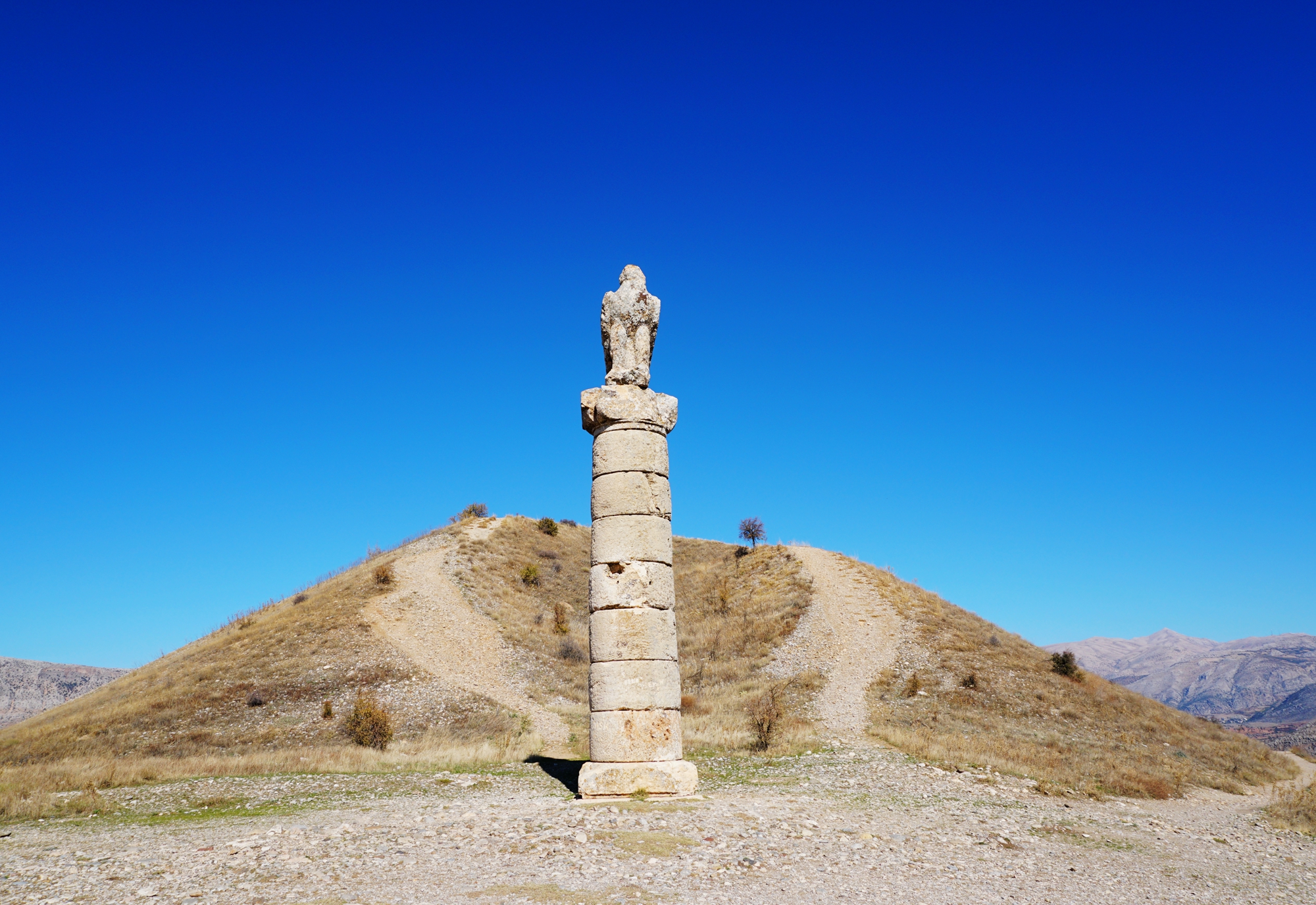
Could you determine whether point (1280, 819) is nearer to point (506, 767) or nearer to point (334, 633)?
point (506, 767)

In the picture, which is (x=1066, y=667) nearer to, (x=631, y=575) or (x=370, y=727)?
(x=631, y=575)

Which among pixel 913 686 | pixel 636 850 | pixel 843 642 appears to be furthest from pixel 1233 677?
pixel 636 850

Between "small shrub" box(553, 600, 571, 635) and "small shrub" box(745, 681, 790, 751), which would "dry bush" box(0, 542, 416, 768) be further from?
"small shrub" box(745, 681, 790, 751)

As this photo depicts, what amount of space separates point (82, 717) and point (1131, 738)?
89.7 feet

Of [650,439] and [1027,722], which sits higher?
[650,439]

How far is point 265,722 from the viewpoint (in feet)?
71.7

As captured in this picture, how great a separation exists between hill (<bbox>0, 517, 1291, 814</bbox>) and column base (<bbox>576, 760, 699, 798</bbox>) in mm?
5852

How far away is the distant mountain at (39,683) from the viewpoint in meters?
49.6

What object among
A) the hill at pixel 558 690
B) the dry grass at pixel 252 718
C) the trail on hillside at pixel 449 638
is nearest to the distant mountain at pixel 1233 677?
the hill at pixel 558 690

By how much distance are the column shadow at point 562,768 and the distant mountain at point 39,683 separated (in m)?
44.4

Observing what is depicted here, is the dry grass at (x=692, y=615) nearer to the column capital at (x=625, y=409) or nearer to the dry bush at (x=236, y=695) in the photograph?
the dry bush at (x=236, y=695)

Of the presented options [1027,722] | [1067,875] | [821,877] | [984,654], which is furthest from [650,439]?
[984,654]

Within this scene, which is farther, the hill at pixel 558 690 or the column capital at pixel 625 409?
the hill at pixel 558 690

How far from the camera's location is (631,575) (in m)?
12.2
